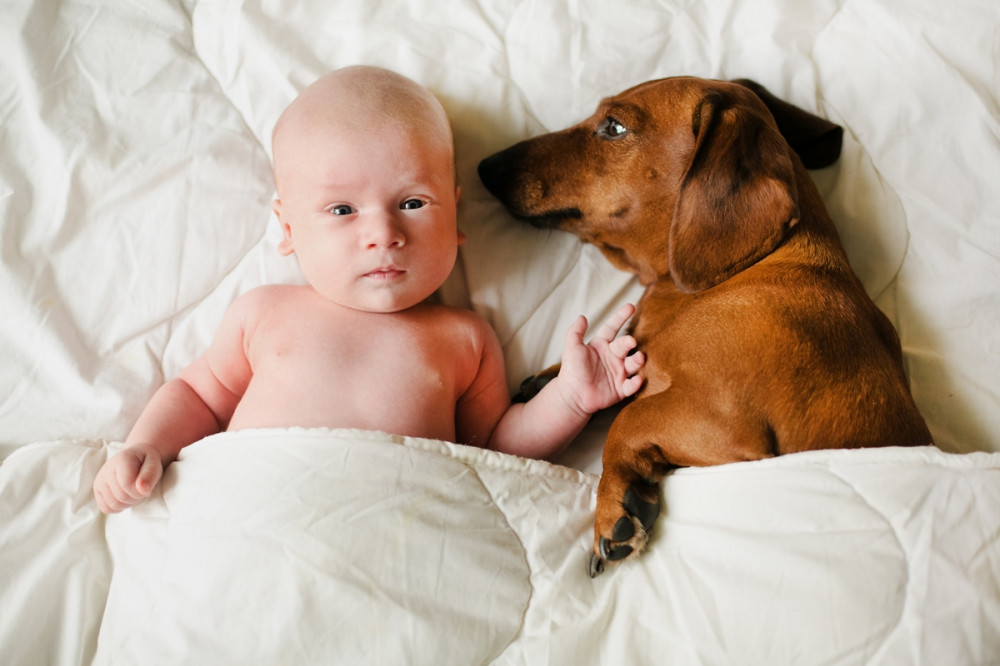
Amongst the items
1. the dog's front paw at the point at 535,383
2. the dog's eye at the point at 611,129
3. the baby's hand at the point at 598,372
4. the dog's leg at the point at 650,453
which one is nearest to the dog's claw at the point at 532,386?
the dog's front paw at the point at 535,383

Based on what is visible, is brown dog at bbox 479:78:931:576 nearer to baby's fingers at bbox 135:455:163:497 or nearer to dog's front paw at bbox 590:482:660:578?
dog's front paw at bbox 590:482:660:578

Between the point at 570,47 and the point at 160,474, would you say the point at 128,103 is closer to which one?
the point at 160,474

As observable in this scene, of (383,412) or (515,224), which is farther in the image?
(515,224)

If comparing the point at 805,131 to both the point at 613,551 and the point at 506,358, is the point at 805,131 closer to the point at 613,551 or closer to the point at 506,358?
the point at 506,358

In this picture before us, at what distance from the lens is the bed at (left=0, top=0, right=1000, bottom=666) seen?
1128 millimetres

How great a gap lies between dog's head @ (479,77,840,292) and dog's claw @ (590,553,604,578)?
Answer: 21.9 inches

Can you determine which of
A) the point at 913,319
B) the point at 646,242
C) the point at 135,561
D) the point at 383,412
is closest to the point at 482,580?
the point at 383,412

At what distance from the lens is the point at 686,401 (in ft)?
4.42

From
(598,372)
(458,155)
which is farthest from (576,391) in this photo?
(458,155)

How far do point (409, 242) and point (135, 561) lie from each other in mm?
768

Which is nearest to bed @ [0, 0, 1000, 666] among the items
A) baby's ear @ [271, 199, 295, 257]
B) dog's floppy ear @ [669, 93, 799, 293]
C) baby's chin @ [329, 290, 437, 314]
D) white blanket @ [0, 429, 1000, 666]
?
white blanket @ [0, 429, 1000, 666]

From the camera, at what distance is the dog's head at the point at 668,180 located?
4.58ft

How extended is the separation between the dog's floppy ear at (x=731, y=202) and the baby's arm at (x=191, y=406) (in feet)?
3.16

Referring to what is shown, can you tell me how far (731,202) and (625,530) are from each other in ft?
2.15
